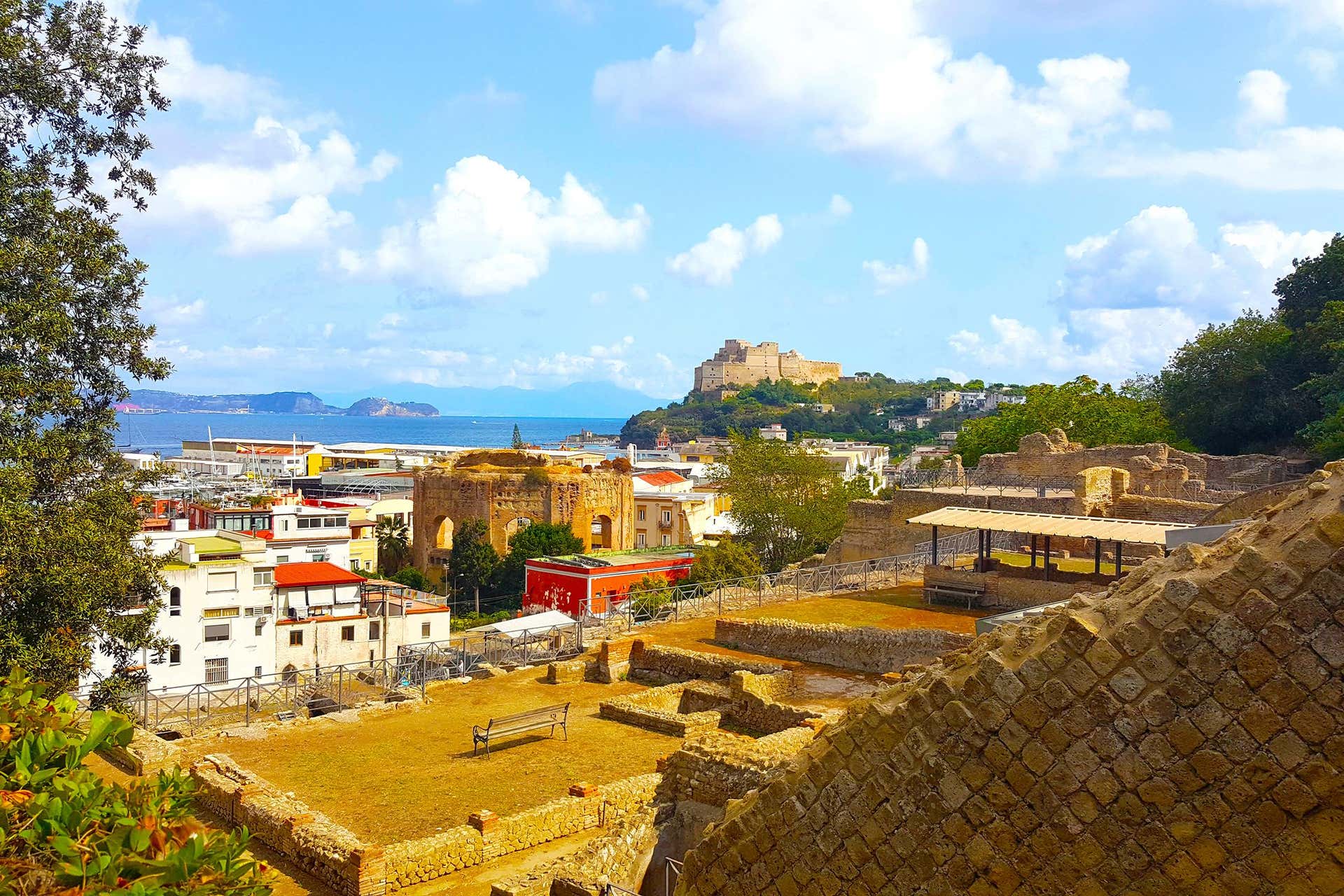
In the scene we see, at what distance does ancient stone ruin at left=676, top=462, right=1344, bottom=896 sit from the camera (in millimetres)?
3900

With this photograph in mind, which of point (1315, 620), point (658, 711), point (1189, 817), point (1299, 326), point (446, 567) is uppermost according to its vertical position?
point (1299, 326)

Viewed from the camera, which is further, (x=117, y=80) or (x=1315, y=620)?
(x=117, y=80)

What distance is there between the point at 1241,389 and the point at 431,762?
35.5 m

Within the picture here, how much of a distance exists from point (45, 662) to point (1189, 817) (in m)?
11.9

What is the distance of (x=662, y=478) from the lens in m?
78.7

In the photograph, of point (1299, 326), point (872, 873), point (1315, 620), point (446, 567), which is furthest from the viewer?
point (446, 567)

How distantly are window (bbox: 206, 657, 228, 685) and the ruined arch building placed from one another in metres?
32.0

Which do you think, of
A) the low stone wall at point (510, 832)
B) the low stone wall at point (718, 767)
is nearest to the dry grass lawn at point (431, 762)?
the low stone wall at point (510, 832)

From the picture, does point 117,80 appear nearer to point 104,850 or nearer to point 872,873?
point 104,850

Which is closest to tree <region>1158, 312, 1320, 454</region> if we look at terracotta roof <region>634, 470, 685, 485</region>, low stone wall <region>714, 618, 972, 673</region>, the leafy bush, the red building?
the red building

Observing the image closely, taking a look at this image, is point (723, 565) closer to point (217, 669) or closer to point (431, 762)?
point (217, 669)

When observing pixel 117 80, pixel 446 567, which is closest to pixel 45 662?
pixel 117 80

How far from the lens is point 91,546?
1162 cm

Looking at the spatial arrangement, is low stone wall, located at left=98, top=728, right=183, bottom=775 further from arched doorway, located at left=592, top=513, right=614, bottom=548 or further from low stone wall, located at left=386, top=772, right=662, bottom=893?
arched doorway, located at left=592, top=513, right=614, bottom=548
